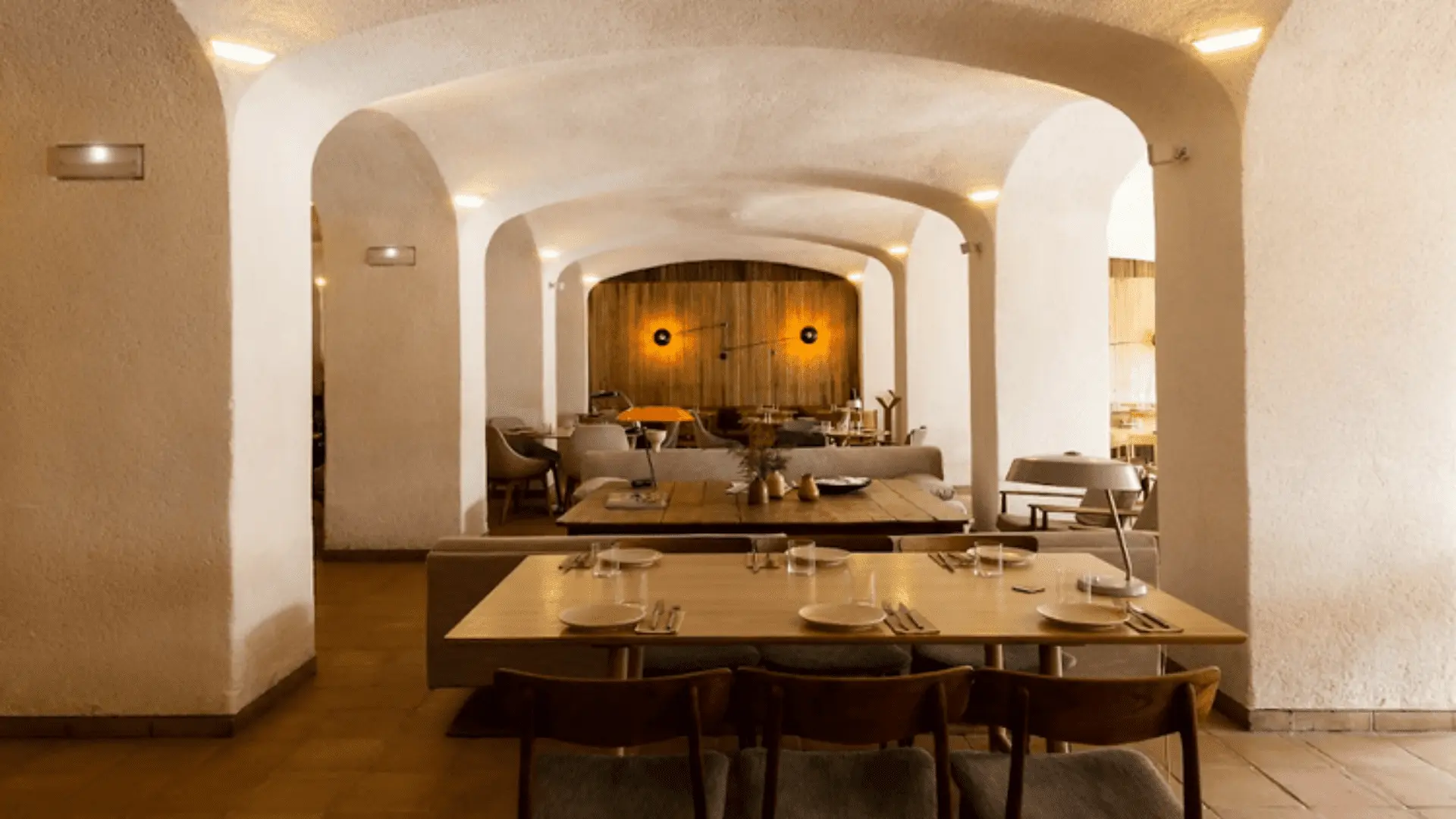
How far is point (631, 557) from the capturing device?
10.9 ft

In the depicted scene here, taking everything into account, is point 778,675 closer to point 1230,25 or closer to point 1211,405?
point 1211,405

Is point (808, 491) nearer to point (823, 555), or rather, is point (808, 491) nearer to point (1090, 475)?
point (823, 555)

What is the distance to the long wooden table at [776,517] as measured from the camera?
182 inches

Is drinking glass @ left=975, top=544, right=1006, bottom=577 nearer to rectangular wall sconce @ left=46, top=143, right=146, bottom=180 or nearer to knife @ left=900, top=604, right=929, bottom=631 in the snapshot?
knife @ left=900, top=604, right=929, bottom=631

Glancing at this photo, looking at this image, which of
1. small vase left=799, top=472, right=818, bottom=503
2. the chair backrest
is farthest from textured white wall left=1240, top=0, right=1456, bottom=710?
the chair backrest

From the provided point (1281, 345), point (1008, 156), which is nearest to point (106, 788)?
point (1281, 345)

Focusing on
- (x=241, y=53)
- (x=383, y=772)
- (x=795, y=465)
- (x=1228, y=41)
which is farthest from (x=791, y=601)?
(x=795, y=465)

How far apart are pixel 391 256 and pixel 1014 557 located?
536 cm

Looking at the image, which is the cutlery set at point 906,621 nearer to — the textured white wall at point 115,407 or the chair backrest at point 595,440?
the textured white wall at point 115,407

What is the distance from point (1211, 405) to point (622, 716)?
3.02m

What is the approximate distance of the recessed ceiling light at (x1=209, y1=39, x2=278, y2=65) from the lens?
3627mm

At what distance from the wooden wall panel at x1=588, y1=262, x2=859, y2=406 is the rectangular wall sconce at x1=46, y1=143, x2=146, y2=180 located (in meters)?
11.8

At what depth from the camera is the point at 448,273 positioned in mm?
7145

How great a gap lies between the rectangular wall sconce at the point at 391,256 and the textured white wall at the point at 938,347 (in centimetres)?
604
